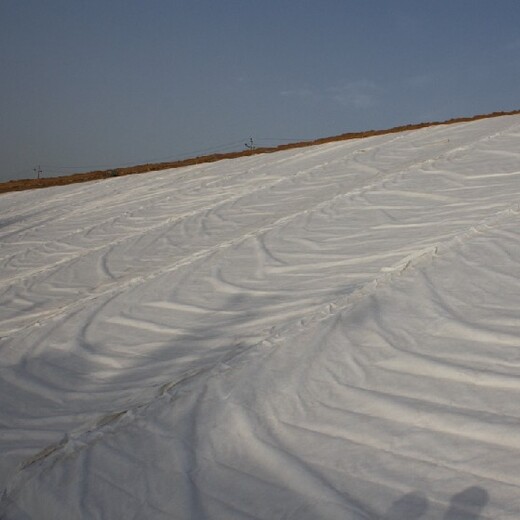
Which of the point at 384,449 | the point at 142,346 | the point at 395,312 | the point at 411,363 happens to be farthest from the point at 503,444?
the point at 142,346

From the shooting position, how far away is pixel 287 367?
1.88 metres

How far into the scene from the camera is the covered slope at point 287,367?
52.5 inches

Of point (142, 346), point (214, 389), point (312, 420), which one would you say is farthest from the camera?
point (142, 346)

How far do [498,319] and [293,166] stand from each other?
4.91 m

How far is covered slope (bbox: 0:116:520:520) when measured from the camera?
133cm

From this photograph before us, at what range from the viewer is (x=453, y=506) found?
3.83 ft

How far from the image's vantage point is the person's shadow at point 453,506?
1143mm

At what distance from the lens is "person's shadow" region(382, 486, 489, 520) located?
1143 mm

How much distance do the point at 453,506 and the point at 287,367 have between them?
80 centimetres

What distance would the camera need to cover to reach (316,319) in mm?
2203

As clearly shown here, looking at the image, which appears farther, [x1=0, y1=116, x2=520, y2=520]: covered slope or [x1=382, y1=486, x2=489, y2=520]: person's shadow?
[x1=0, y1=116, x2=520, y2=520]: covered slope

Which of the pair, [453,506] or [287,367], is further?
[287,367]

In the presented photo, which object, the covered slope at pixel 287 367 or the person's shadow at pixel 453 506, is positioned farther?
the covered slope at pixel 287 367

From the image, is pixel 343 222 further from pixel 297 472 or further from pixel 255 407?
pixel 297 472
